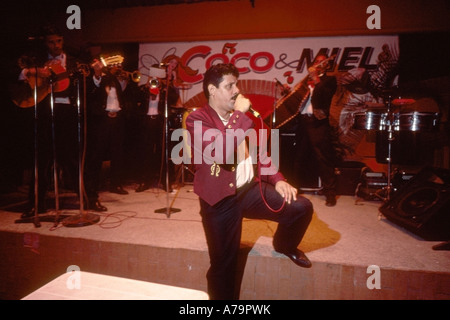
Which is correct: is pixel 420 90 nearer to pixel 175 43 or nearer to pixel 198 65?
pixel 198 65

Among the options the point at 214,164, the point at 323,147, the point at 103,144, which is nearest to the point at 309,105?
the point at 323,147

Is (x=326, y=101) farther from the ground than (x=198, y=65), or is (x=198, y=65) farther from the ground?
(x=198, y=65)

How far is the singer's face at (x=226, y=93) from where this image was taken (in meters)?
2.17

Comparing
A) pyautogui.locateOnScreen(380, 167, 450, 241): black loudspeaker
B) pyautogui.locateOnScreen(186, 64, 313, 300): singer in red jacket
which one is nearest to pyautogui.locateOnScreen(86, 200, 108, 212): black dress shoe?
pyautogui.locateOnScreen(186, 64, 313, 300): singer in red jacket

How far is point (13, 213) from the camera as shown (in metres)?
3.69

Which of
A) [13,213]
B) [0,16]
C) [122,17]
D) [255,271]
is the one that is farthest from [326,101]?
[0,16]

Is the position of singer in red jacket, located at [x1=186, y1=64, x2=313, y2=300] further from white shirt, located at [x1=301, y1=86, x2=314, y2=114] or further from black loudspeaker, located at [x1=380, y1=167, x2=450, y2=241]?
white shirt, located at [x1=301, y1=86, x2=314, y2=114]

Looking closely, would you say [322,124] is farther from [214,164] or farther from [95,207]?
[95,207]

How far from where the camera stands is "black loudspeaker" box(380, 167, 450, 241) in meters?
2.85

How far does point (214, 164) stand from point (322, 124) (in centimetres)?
307

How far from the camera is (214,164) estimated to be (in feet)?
6.84
